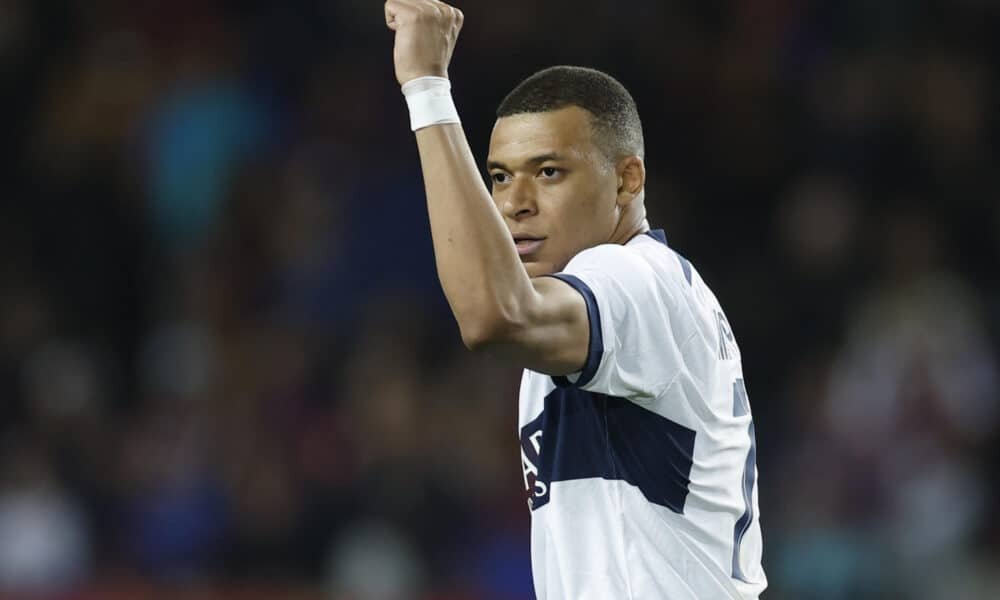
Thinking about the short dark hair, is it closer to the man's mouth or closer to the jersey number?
the man's mouth

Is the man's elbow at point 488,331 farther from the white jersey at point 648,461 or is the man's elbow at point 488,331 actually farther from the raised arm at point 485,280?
the white jersey at point 648,461

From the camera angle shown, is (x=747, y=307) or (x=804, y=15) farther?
(x=804, y=15)

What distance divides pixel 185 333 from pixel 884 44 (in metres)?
5.12

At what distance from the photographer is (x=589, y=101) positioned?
384 centimetres

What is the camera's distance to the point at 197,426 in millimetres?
8922

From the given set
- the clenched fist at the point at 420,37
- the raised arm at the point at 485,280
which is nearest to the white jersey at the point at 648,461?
the raised arm at the point at 485,280

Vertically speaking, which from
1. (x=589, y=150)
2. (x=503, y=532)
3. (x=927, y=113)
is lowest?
(x=503, y=532)

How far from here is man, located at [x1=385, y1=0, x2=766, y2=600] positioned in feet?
10.3

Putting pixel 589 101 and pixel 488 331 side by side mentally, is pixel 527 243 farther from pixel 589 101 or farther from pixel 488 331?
pixel 488 331

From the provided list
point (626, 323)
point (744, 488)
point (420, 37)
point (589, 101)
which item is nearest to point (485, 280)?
point (626, 323)

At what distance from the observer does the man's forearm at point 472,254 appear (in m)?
3.09

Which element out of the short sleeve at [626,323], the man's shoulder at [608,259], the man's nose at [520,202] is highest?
the man's nose at [520,202]

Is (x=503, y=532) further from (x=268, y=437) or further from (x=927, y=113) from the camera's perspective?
(x=927, y=113)

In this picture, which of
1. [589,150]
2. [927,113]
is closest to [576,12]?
[927,113]
